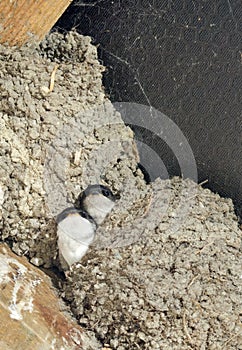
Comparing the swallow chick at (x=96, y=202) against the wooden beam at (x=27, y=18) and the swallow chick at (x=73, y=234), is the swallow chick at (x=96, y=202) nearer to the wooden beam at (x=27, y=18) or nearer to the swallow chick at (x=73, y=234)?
the swallow chick at (x=73, y=234)

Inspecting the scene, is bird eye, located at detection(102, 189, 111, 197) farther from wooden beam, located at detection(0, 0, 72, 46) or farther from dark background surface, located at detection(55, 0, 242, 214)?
wooden beam, located at detection(0, 0, 72, 46)

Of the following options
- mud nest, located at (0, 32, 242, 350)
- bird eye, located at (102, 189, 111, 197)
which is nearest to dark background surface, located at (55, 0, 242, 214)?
mud nest, located at (0, 32, 242, 350)

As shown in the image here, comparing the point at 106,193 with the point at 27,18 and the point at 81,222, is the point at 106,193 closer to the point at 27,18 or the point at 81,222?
the point at 81,222

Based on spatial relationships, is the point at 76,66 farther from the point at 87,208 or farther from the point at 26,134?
the point at 87,208

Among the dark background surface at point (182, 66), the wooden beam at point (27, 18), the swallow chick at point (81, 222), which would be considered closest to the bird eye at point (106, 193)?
the swallow chick at point (81, 222)

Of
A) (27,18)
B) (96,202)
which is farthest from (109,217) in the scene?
(27,18)

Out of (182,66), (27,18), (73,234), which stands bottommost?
(73,234)

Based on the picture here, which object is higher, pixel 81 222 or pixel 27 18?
pixel 27 18

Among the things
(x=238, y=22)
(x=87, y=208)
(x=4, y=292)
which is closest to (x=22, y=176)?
(x=87, y=208)
